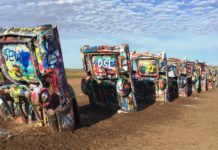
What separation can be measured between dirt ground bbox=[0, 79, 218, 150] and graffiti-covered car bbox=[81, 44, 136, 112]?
1.88 ft

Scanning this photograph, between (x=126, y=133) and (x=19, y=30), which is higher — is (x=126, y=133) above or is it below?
below

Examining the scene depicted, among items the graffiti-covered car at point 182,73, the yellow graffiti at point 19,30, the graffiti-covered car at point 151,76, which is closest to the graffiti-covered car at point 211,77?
the graffiti-covered car at point 182,73

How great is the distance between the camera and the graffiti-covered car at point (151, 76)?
1947 cm

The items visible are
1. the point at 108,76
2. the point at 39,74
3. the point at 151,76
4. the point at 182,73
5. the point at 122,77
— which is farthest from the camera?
the point at 182,73

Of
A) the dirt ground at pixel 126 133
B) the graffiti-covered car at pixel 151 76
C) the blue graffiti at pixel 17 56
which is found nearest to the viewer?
the dirt ground at pixel 126 133

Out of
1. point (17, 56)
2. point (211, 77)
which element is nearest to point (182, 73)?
point (211, 77)

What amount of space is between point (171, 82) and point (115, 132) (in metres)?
13.1

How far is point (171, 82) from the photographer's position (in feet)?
77.8

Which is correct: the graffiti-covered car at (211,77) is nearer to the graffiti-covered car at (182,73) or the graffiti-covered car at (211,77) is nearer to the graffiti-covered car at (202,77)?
the graffiti-covered car at (202,77)

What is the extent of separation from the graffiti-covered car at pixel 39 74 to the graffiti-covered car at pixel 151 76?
875 centimetres

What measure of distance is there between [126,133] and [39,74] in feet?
9.99

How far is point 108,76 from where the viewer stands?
602 inches

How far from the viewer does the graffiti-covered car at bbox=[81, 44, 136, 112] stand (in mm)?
14523

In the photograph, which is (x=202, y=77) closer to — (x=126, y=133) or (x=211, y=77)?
(x=211, y=77)
